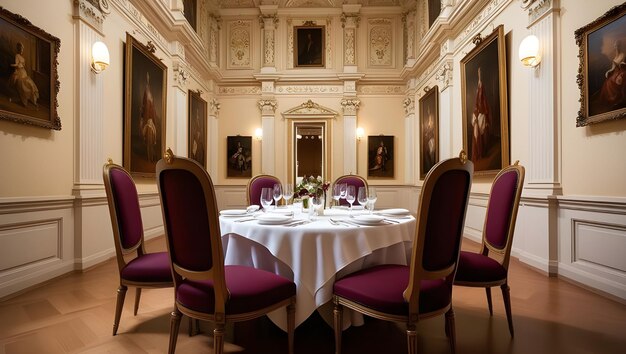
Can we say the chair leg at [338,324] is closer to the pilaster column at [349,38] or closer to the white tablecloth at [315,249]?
the white tablecloth at [315,249]

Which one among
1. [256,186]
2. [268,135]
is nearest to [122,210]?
[256,186]

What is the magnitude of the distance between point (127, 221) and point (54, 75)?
2.35 metres

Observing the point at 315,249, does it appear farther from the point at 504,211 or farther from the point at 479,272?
the point at 504,211

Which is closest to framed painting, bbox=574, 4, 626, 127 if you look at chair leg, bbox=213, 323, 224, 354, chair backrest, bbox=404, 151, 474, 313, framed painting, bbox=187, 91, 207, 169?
chair backrest, bbox=404, 151, 474, 313

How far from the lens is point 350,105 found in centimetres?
927

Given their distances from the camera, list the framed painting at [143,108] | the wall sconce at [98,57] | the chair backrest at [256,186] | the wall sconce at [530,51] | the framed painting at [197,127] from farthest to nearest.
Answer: the framed painting at [197,127]
the framed painting at [143,108]
the chair backrest at [256,186]
the wall sconce at [98,57]
the wall sconce at [530,51]

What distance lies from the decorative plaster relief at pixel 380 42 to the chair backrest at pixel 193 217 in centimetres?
905

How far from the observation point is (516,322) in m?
2.37

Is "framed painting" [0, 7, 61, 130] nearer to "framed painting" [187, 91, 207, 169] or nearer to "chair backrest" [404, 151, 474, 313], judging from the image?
"chair backrest" [404, 151, 474, 313]

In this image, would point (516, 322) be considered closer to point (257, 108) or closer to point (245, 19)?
point (257, 108)

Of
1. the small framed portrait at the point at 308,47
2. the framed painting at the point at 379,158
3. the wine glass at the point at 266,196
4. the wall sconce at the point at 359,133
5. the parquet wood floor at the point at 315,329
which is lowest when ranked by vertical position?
the parquet wood floor at the point at 315,329

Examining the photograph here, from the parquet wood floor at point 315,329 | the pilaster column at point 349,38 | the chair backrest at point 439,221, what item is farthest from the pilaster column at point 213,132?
the chair backrest at point 439,221

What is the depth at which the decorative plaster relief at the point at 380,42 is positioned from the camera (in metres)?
9.47

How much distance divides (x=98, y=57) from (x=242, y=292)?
390cm
